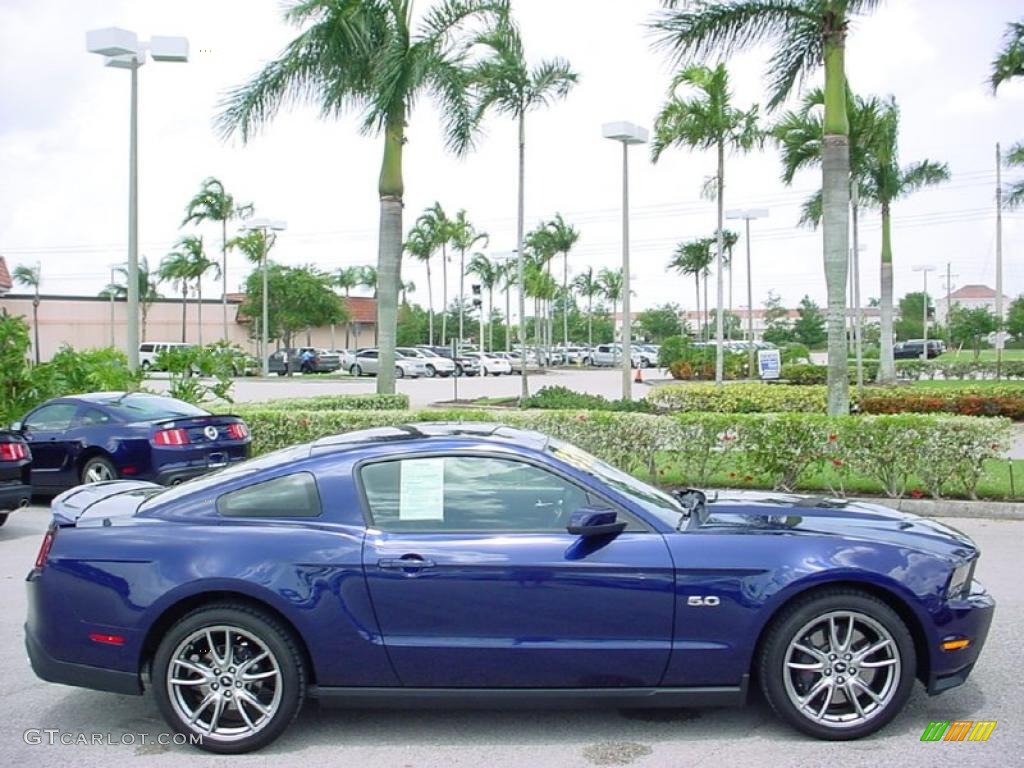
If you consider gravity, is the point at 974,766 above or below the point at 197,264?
below

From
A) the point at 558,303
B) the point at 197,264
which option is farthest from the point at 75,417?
the point at 558,303

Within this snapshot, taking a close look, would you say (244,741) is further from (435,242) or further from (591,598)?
(435,242)

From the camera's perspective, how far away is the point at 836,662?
15.3 feet

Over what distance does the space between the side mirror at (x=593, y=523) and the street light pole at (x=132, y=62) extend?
14.0 meters

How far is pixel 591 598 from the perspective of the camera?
4.60 m

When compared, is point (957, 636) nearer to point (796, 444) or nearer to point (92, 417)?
point (796, 444)

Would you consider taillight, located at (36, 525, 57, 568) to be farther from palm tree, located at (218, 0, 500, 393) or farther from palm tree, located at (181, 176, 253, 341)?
palm tree, located at (181, 176, 253, 341)

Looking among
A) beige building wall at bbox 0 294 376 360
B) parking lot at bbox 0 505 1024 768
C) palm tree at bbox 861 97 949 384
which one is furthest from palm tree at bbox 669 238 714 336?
parking lot at bbox 0 505 1024 768

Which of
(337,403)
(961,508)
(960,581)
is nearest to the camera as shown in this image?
(960,581)

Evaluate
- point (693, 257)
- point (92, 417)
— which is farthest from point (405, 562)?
point (693, 257)

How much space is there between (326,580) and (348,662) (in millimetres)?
381

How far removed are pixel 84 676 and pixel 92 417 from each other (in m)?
8.31

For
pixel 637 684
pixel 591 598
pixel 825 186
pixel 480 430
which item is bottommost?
pixel 637 684

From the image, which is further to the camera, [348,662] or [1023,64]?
[1023,64]
